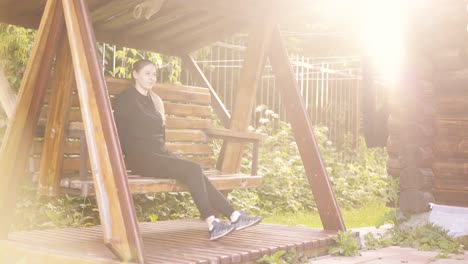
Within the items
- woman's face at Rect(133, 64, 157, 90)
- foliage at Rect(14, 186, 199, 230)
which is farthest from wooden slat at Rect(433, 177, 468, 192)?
woman's face at Rect(133, 64, 157, 90)

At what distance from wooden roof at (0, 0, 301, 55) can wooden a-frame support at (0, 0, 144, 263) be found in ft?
3.22

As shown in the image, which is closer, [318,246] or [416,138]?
[318,246]

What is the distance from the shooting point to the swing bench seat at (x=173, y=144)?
4.73m

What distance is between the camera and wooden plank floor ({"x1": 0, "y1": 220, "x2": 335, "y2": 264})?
4277 millimetres

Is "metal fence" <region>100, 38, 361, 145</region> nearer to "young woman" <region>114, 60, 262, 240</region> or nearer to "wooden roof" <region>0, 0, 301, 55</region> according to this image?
"wooden roof" <region>0, 0, 301, 55</region>

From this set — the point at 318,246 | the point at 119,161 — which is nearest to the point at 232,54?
the point at 318,246

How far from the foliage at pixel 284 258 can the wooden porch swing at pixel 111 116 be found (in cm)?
6

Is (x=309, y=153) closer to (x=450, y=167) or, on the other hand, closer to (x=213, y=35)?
(x=213, y=35)

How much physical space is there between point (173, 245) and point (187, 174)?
534mm

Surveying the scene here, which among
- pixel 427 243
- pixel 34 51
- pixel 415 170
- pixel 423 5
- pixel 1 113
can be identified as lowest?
pixel 427 243

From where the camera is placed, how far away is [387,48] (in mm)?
7004

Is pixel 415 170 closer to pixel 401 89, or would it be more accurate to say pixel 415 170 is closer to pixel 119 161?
pixel 401 89

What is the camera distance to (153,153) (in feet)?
17.2

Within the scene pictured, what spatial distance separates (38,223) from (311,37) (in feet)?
25.5
